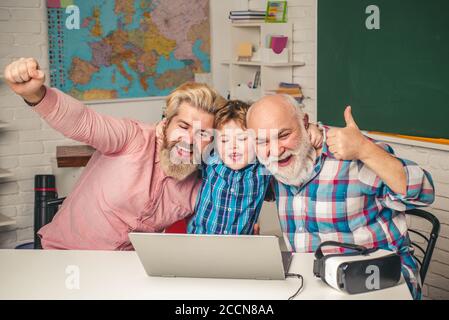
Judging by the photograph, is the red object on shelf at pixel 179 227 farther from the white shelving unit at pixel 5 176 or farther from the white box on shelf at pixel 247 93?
the white box on shelf at pixel 247 93

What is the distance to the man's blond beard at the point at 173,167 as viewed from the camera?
88.4 inches

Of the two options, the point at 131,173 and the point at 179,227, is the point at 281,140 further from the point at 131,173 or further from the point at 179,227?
the point at 179,227

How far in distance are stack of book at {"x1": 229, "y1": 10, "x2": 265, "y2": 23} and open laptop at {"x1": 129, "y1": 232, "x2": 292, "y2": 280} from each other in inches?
120

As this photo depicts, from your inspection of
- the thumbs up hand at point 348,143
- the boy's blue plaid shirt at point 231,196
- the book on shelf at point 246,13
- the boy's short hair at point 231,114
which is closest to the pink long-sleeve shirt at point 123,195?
the boy's blue plaid shirt at point 231,196

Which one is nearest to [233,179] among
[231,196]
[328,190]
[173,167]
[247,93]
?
[231,196]

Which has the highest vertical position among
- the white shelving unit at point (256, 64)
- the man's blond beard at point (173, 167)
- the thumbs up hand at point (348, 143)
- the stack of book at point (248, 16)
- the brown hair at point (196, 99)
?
the stack of book at point (248, 16)

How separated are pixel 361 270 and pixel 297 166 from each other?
48cm

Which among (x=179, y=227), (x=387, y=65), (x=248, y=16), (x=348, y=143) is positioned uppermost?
(x=248, y=16)

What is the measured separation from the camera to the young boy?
2.20 metres

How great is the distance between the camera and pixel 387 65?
3.63 meters

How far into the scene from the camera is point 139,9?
464 centimetres

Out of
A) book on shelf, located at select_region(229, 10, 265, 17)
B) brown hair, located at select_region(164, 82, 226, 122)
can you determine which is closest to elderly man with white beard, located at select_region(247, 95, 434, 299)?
brown hair, located at select_region(164, 82, 226, 122)
